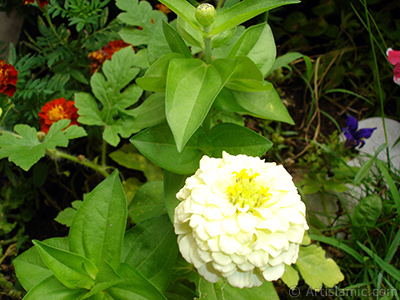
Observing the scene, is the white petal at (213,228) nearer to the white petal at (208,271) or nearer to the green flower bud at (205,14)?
the white petal at (208,271)

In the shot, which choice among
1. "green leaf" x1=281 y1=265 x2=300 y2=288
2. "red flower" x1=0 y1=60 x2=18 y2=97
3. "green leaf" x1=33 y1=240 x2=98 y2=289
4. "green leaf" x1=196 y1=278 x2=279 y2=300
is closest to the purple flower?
"green leaf" x1=281 y1=265 x2=300 y2=288

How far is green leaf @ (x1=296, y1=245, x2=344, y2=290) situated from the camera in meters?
1.03

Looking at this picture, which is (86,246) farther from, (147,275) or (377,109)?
(377,109)

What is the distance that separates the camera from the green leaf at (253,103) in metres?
0.88

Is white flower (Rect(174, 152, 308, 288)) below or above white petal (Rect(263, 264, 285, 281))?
above

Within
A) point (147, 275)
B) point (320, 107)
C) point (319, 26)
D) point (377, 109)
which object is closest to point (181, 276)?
point (147, 275)

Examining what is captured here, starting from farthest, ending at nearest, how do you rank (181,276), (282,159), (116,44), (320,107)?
(320,107) < (282,159) < (116,44) < (181,276)

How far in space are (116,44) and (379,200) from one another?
1.04 m

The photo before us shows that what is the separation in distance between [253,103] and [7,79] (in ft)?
2.28

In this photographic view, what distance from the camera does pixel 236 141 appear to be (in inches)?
33.6

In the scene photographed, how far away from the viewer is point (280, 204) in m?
0.67

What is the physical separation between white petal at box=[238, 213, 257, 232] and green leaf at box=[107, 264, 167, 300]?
21cm

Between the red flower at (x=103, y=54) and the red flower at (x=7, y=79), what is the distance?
293 millimetres

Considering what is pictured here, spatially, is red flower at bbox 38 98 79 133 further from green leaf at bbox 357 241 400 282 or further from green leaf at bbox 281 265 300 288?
green leaf at bbox 357 241 400 282
